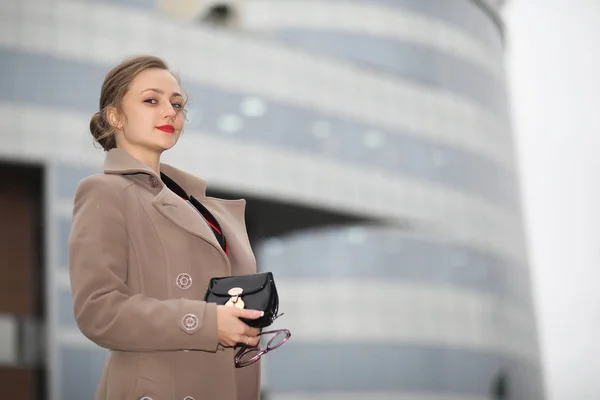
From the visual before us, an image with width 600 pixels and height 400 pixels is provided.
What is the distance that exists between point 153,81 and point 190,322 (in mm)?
901

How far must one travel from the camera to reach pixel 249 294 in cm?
284

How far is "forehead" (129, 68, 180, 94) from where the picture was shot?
321cm

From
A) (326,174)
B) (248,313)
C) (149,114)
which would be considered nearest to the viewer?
(248,313)

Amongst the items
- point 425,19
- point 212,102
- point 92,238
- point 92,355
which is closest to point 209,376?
point 92,238

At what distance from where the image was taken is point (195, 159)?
26.5 m

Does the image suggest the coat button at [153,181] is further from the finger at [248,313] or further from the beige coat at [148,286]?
the finger at [248,313]

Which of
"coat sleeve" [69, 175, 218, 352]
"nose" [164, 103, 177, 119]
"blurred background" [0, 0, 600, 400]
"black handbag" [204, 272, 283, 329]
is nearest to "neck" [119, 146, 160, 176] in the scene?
"nose" [164, 103, 177, 119]

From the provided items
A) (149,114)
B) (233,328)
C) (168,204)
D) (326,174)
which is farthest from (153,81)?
(326,174)

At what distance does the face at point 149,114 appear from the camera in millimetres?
3209

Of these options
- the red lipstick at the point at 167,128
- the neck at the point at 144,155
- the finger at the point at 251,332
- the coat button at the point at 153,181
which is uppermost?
the red lipstick at the point at 167,128

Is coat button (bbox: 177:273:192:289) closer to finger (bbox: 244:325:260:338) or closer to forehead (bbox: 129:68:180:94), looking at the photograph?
finger (bbox: 244:325:260:338)

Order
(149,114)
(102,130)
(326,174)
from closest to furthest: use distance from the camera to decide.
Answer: (149,114)
(102,130)
(326,174)

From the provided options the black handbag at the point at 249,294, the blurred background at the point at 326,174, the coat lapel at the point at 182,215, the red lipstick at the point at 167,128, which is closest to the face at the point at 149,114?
the red lipstick at the point at 167,128

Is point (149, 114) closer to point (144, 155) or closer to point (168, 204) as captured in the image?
point (144, 155)
